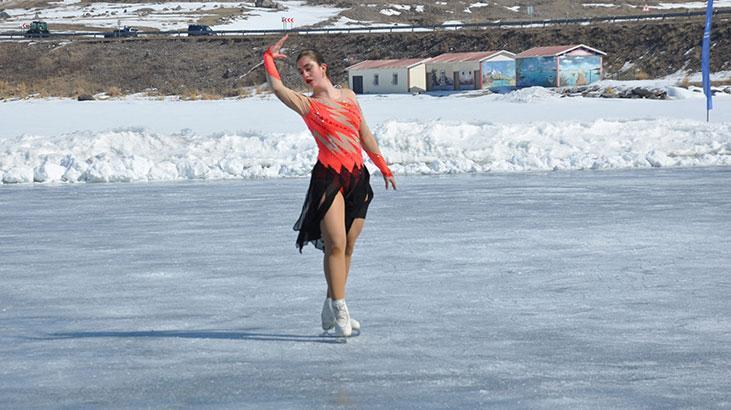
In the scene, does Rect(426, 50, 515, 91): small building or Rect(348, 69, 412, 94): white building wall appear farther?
Rect(348, 69, 412, 94): white building wall

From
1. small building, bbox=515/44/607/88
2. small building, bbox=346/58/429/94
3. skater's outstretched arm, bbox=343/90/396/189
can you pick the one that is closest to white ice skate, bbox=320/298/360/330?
skater's outstretched arm, bbox=343/90/396/189

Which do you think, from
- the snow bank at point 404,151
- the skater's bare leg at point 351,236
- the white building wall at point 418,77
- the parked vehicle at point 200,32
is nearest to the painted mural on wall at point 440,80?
the white building wall at point 418,77

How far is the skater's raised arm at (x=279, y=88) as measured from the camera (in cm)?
672

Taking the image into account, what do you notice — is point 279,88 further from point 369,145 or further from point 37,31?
point 37,31

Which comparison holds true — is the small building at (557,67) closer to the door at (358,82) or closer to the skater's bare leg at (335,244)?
the door at (358,82)

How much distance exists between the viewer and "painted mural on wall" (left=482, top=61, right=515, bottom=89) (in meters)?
65.5

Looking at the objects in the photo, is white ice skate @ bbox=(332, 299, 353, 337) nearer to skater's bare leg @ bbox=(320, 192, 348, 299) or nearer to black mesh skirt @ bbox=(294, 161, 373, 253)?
skater's bare leg @ bbox=(320, 192, 348, 299)

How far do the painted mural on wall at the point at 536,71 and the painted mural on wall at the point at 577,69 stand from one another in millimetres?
535

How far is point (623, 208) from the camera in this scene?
44.7 feet

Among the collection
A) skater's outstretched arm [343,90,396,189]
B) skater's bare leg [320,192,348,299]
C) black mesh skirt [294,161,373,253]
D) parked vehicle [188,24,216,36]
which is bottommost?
parked vehicle [188,24,216,36]

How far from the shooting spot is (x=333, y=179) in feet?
22.6

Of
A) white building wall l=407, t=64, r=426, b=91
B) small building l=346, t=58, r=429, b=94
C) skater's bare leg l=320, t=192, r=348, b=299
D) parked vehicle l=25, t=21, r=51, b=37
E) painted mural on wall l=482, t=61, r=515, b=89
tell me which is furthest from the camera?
parked vehicle l=25, t=21, r=51, b=37

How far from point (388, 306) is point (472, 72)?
57.7 metres

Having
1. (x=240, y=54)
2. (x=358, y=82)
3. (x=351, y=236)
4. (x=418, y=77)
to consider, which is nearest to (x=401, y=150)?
(x=351, y=236)
